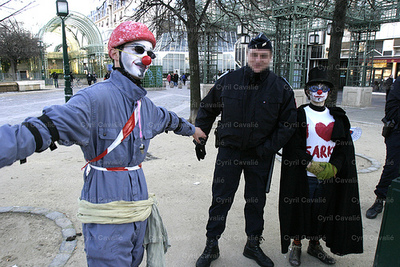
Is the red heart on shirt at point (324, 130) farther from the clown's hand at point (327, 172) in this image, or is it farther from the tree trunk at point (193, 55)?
the tree trunk at point (193, 55)

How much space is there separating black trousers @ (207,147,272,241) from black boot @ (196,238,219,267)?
0.08m

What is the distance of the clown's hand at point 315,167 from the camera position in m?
2.76

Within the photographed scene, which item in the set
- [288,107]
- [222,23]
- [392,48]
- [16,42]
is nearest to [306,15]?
[222,23]

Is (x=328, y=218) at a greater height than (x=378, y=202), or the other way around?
(x=328, y=218)

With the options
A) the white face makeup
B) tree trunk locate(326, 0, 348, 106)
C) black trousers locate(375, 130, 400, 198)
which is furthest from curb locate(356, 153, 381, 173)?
the white face makeup

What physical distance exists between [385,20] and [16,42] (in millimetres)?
32756

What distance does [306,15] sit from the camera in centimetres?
1172

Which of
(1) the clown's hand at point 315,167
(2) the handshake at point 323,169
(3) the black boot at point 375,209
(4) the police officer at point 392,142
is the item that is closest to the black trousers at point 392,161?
(4) the police officer at point 392,142

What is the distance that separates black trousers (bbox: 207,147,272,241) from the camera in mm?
2912

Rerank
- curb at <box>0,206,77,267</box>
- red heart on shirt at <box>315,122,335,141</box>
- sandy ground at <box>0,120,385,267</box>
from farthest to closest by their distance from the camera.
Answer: sandy ground at <box>0,120,385,267</box>
curb at <box>0,206,77,267</box>
red heart on shirt at <box>315,122,335,141</box>

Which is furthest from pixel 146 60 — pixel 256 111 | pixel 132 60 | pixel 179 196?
pixel 179 196

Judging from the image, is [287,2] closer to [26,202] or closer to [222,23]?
[222,23]

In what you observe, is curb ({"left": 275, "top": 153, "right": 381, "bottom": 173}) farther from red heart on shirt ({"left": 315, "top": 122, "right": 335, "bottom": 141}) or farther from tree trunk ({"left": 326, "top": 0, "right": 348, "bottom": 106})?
red heart on shirt ({"left": 315, "top": 122, "right": 335, "bottom": 141})

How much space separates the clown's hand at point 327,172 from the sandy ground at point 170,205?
951 mm
